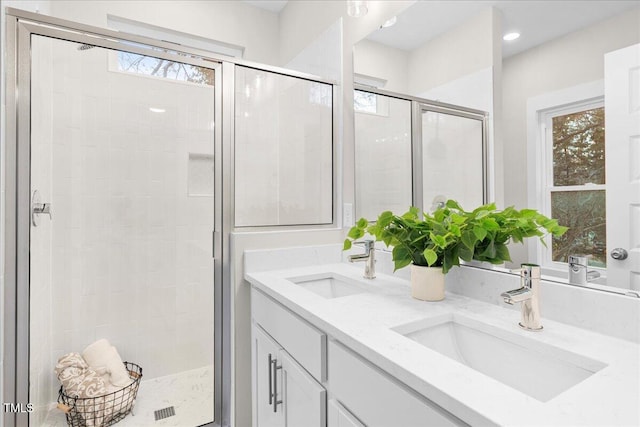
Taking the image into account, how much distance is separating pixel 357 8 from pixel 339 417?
164cm

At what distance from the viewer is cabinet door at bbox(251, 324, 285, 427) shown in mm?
1175

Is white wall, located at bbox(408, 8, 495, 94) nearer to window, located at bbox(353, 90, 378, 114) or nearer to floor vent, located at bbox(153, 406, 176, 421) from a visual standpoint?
window, located at bbox(353, 90, 378, 114)

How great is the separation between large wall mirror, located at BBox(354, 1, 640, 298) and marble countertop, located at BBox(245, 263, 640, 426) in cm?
18

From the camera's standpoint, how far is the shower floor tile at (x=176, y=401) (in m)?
1.61

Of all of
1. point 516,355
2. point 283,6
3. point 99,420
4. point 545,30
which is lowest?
point 99,420

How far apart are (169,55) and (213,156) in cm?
46

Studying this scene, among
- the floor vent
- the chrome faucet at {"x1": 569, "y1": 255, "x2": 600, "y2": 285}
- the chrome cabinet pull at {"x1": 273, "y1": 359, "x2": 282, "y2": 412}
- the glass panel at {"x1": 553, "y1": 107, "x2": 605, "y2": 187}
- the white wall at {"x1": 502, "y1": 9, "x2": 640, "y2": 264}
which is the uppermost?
the white wall at {"x1": 502, "y1": 9, "x2": 640, "y2": 264}

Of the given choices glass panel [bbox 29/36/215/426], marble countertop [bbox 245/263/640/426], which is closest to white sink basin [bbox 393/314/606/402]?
marble countertop [bbox 245/263/640/426]

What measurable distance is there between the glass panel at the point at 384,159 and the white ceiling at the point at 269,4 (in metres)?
1.19

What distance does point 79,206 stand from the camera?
70.7 inches

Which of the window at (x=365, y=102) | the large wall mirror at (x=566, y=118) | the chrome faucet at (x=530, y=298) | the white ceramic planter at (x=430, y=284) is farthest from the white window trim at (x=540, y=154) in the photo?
the window at (x=365, y=102)

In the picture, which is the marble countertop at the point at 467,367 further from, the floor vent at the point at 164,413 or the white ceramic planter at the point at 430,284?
the floor vent at the point at 164,413

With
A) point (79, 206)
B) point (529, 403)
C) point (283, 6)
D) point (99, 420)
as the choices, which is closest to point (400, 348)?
point (529, 403)

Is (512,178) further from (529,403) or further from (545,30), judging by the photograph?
(529,403)
